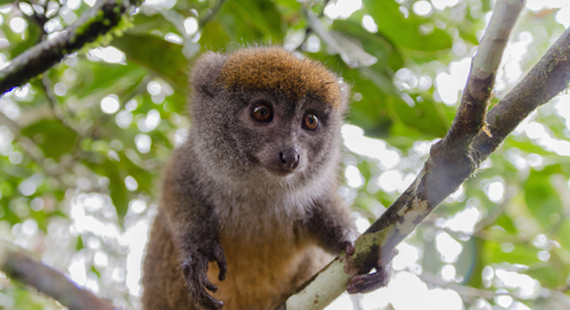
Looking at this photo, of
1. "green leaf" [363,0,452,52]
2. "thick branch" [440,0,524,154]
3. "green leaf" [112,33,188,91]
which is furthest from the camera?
"green leaf" [363,0,452,52]

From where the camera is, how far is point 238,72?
3039 mm

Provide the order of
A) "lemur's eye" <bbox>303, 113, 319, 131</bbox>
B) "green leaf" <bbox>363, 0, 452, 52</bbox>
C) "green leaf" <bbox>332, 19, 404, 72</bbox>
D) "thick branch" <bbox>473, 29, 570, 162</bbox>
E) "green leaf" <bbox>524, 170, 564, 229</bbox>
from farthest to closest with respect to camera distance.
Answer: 1. "green leaf" <bbox>524, 170, 564, 229</bbox>
2. "green leaf" <bbox>363, 0, 452, 52</bbox>
3. "green leaf" <bbox>332, 19, 404, 72</bbox>
4. "lemur's eye" <bbox>303, 113, 319, 131</bbox>
5. "thick branch" <bbox>473, 29, 570, 162</bbox>

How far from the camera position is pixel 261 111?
2.89 m

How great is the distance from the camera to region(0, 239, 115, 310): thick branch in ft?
6.50

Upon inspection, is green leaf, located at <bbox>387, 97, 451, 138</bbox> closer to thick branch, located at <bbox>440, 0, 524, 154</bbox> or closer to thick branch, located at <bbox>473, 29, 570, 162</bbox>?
thick branch, located at <bbox>473, 29, 570, 162</bbox>

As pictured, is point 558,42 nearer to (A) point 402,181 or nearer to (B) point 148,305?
(B) point 148,305

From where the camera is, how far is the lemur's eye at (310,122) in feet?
10.1

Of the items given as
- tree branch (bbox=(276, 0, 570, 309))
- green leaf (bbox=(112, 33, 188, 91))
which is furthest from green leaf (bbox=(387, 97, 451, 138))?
green leaf (bbox=(112, 33, 188, 91))

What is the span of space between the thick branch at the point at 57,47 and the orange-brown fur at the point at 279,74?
96cm

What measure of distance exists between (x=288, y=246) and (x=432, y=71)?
11.6ft

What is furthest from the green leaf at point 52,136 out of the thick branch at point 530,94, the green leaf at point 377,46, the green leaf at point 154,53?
the thick branch at point 530,94

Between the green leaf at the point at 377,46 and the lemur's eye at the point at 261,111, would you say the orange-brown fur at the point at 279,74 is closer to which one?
the lemur's eye at the point at 261,111

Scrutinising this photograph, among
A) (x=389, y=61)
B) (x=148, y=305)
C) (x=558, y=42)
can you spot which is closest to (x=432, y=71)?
(x=389, y=61)

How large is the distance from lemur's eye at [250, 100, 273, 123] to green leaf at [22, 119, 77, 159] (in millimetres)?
2419
